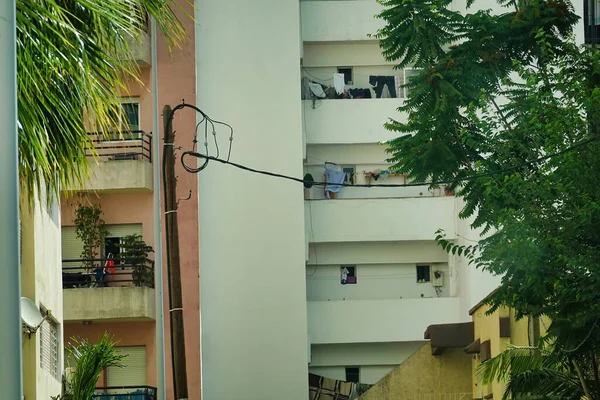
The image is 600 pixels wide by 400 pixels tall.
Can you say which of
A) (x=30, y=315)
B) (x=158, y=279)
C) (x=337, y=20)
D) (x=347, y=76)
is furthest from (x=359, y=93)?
(x=30, y=315)

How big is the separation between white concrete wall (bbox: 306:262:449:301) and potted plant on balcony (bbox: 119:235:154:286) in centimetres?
696

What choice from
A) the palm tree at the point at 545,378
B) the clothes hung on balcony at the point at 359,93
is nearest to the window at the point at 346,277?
the clothes hung on balcony at the point at 359,93

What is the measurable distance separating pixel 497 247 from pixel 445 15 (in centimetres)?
423

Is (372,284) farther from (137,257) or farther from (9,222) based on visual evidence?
(9,222)

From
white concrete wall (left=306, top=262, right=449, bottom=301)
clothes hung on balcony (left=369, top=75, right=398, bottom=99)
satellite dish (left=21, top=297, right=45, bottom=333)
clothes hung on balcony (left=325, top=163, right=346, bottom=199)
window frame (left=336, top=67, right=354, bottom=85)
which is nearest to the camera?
satellite dish (left=21, top=297, right=45, bottom=333)

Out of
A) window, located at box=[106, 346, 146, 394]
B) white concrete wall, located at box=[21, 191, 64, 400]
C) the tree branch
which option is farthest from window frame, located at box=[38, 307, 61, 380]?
window, located at box=[106, 346, 146, 394]

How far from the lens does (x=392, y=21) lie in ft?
65.2

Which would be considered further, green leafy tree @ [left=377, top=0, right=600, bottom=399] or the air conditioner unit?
the air conditioner unit

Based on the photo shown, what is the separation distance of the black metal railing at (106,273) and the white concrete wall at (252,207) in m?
3.61

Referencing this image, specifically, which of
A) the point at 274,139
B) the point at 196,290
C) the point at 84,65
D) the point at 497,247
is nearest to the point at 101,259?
the point at 196,290

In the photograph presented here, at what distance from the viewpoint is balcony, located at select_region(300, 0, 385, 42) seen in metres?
40.3

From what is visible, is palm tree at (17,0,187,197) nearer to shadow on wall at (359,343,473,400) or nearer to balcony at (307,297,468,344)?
shadow on wall at (359,343,473,400)

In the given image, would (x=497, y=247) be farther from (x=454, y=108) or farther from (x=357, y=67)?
(x=357, y=67)

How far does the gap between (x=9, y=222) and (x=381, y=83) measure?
1367 inches
